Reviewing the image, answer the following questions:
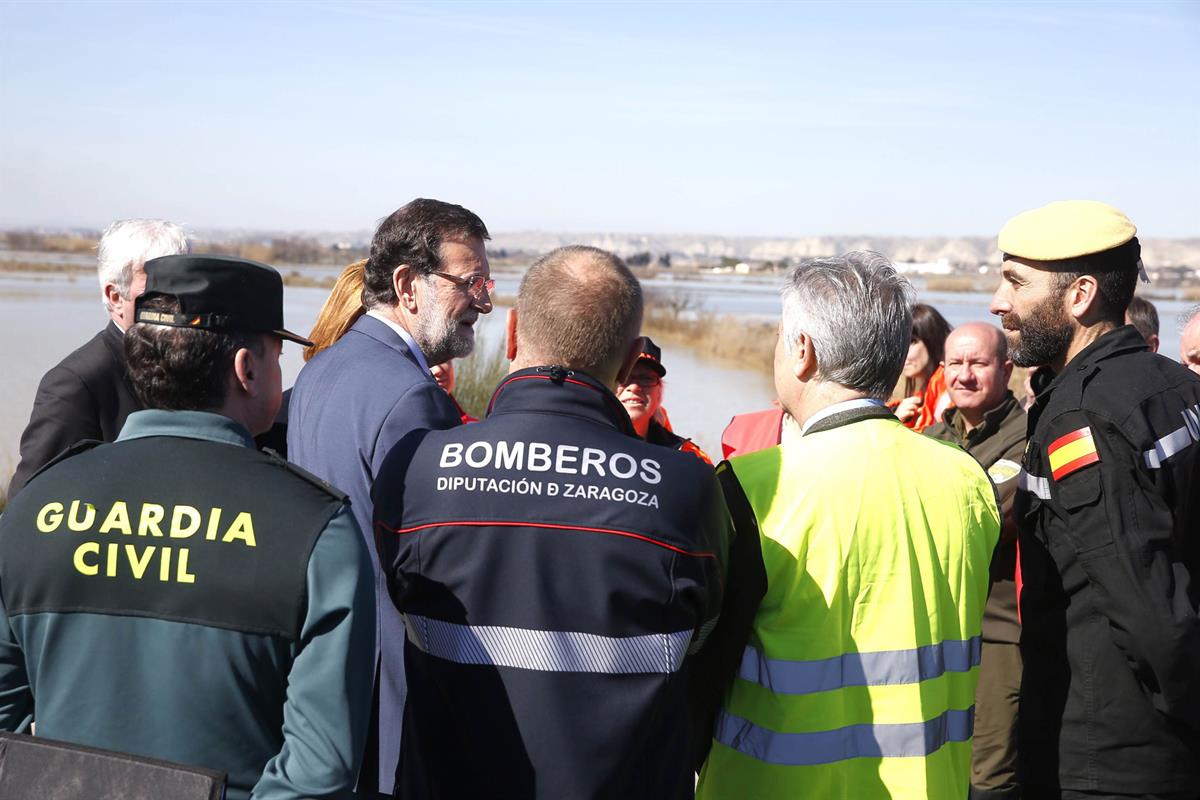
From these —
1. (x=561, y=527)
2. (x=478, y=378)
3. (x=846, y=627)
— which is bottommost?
(x=478, y=378)

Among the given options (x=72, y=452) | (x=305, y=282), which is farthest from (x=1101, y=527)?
(x=305, y=282)

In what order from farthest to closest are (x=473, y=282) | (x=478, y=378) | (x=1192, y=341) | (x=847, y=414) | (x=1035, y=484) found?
1. (x=478, y=378)
2. (x=1192, y=341)
3. (x=473, y=282)
4. (x=1035, y=484)
5. (x=847, y=414)

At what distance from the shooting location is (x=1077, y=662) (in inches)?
109

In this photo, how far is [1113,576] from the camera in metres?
2.61

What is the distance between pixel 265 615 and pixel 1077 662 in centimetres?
199

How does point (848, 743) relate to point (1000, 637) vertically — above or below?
above

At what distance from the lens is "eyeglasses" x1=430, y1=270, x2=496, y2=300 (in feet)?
11.2

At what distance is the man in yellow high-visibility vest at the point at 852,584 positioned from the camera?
2348mm

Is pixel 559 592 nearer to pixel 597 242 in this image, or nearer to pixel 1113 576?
pixel 1113 576

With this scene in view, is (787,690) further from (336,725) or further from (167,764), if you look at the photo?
(167,764)

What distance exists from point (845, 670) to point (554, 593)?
2.21ft

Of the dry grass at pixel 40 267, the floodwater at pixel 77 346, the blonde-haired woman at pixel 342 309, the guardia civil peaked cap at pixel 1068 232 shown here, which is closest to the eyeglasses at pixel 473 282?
the blonde-haired woman at pixel 342 309

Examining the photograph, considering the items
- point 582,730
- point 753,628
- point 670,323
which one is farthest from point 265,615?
point 670,323

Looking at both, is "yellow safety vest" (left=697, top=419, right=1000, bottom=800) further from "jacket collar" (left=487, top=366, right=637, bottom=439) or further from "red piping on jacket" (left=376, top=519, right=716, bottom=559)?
"jacket collar" (left=487, top=366, right=637, bottom=439)
